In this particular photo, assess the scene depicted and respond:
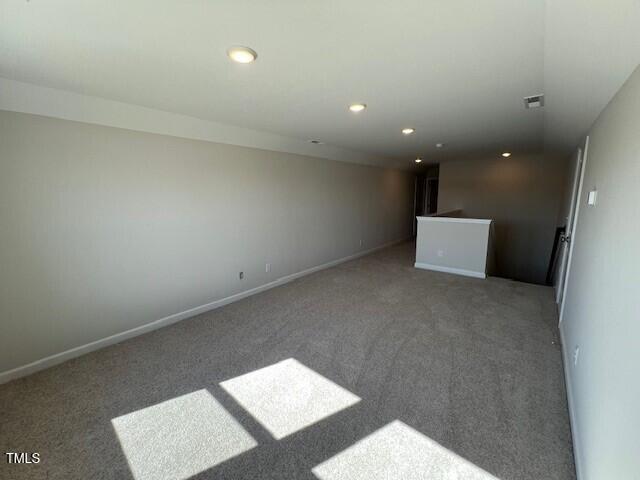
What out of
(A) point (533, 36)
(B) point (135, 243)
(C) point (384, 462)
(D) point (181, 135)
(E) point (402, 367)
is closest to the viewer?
(A) point (533, 36)

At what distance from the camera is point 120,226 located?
108 inches

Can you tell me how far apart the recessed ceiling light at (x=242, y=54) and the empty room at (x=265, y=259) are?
0.04 m

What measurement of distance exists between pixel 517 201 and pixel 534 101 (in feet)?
16.2

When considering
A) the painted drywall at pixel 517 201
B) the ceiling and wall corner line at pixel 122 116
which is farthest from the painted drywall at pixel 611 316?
the painted drywall at pixel 517 201

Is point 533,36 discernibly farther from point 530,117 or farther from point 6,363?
point 6,363

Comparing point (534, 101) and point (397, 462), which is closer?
point (397, 462)

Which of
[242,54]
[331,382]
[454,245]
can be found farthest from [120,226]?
[454,245]

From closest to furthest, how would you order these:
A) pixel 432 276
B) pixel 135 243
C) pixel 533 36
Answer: pixel 533 36
pixel 135 243
pixel 432 276

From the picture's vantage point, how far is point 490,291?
429 centimetres

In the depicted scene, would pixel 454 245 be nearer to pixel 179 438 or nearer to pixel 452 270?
pixel 452 270

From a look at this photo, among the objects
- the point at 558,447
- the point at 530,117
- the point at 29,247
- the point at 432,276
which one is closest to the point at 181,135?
the point at 29,247

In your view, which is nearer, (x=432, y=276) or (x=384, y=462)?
(x=384, y=462)

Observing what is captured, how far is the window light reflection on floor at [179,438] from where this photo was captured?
1.56 metres

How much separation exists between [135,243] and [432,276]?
4.34 metres
